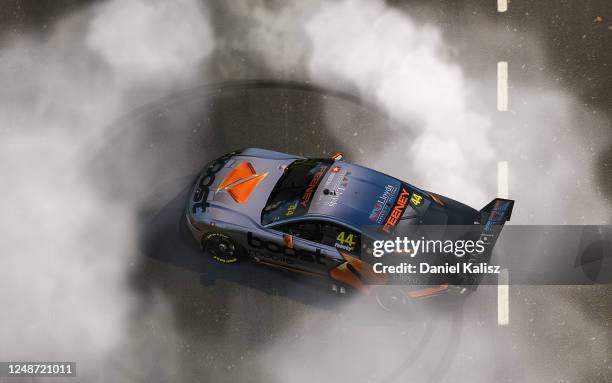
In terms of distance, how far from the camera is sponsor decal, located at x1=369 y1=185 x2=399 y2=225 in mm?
8391

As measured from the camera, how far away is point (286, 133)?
10867 millimetres

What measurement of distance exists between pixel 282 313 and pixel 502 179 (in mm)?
5216

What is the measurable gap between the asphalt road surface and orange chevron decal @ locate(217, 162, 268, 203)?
1.58 metres

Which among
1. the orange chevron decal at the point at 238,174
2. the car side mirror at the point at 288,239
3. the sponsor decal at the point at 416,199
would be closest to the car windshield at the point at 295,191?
the car side mirror at the point at 288,239

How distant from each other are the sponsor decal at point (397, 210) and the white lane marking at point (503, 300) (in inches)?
116

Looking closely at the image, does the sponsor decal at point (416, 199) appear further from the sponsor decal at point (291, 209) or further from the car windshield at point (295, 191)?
the sponsor decal at point (291, 209)

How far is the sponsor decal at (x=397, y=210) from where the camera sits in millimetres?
8383

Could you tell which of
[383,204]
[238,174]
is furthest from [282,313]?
[383,204]

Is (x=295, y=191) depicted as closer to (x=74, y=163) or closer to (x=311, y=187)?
(x=311, y=187)

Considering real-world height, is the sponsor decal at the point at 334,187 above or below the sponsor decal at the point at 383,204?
above

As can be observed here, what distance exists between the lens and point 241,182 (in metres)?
9.12

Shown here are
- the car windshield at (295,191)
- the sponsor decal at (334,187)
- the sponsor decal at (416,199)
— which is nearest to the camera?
the sponsor decal at (334,187)

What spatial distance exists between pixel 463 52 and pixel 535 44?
155 cm

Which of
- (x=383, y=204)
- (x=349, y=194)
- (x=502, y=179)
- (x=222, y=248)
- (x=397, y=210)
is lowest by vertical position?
(x=222, y=248)
